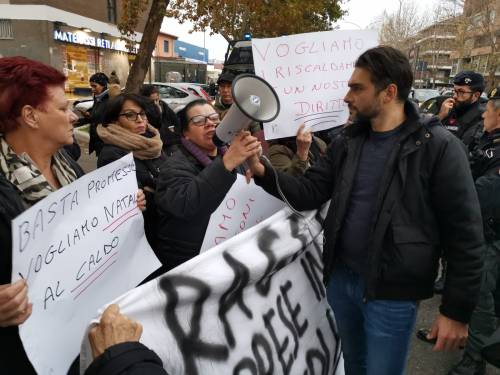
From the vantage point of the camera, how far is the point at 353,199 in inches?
69.1

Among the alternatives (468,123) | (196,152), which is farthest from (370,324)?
(468,123)

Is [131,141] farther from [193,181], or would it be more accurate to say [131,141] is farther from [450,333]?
[450,333]

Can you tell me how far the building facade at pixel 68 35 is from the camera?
19.8 metres

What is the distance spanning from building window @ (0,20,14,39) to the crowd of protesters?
22.5m

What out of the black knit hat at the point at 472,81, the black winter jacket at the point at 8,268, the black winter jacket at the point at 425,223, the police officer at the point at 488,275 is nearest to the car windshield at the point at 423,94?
the black knit hat at the point at 472,81

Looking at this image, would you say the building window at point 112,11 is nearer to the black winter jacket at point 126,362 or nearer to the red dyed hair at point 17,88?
the red dyed hair at point 17,88

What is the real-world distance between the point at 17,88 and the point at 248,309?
3.83 ft

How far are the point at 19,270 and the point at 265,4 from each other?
46.3 feet

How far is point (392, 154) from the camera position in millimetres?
1605

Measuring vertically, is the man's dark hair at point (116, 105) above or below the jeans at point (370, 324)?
above

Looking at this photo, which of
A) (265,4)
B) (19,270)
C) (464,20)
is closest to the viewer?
(19,270)

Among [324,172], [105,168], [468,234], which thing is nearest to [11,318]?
[105,168]

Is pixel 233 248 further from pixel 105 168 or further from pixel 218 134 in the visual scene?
pixel 105 168

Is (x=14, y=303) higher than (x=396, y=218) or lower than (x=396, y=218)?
lower
